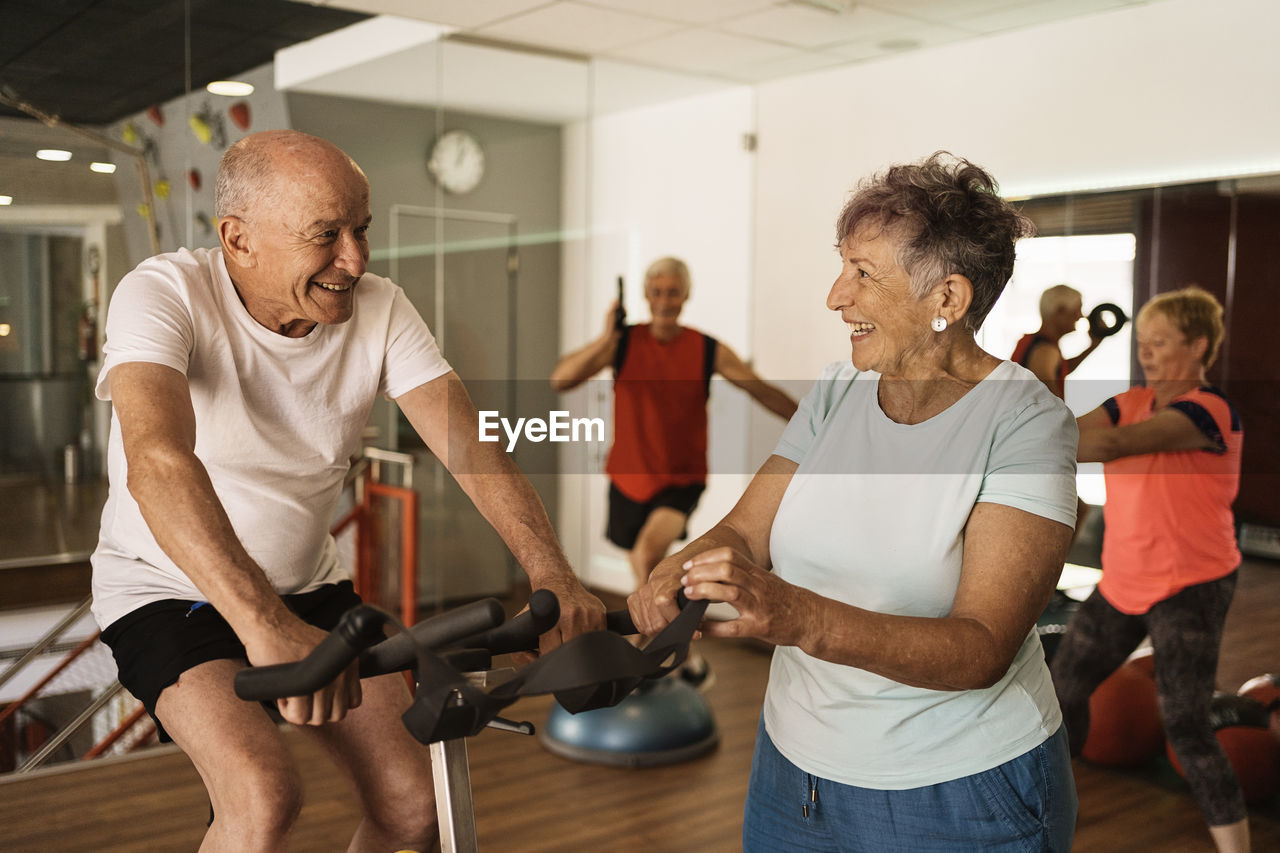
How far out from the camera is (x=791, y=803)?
1.65m

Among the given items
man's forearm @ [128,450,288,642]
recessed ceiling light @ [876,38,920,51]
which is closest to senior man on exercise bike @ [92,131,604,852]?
man's forearm @ [128,450,288,642]

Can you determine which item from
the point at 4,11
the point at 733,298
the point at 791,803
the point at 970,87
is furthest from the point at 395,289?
the point at 733,298

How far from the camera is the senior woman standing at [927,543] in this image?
1.44 meters

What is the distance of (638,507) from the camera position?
14.9 feet

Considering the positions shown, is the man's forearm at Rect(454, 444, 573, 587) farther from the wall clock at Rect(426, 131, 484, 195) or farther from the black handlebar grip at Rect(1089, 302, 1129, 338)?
the wall clock at Rect(426, 131, 484, 195)

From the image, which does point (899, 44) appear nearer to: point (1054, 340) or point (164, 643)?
point (1054, 340)

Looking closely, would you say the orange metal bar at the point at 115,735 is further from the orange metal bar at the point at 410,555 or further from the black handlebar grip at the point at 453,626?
the black handlebar grip at the point at 453,626

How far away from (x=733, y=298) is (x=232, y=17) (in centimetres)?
282

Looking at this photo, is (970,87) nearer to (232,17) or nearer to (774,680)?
(232,17)

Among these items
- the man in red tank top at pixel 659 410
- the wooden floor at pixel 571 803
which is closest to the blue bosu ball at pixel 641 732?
the wooden floor at pixel 571 803

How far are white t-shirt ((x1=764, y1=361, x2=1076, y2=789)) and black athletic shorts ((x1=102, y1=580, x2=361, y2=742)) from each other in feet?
2.44

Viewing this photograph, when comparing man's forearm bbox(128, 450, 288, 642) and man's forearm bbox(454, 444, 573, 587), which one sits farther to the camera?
man's forearm bbox(454, 444, 573, 587)

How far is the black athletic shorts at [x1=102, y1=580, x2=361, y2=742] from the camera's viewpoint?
1555 mm

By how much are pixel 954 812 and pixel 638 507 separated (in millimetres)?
3062
